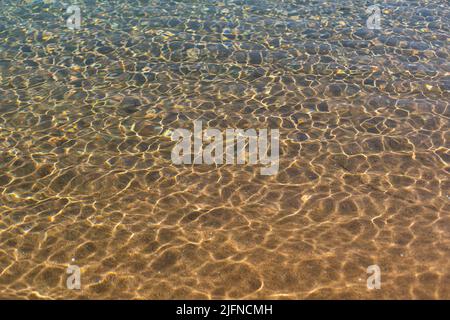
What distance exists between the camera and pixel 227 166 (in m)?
7.35

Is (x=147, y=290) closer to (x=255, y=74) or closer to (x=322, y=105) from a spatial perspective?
(x=322, y=105)

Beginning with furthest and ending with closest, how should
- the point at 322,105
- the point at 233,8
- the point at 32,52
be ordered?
the point at 233,8 < the point at 32,52 < the point at 322,105

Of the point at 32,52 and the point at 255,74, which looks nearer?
the point at 255,74

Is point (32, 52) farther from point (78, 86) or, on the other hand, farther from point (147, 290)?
point (147, 290)

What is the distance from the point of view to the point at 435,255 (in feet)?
18.8

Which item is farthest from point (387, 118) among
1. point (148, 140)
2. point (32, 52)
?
point (32, 52)

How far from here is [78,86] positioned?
9.48 metres

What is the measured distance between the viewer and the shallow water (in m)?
5.68

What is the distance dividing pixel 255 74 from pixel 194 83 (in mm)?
1210

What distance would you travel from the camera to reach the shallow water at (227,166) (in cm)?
568

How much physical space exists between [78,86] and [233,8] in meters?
4.84

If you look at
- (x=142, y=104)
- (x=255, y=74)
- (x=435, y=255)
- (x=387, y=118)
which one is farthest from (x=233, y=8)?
(x=435, y=255)
